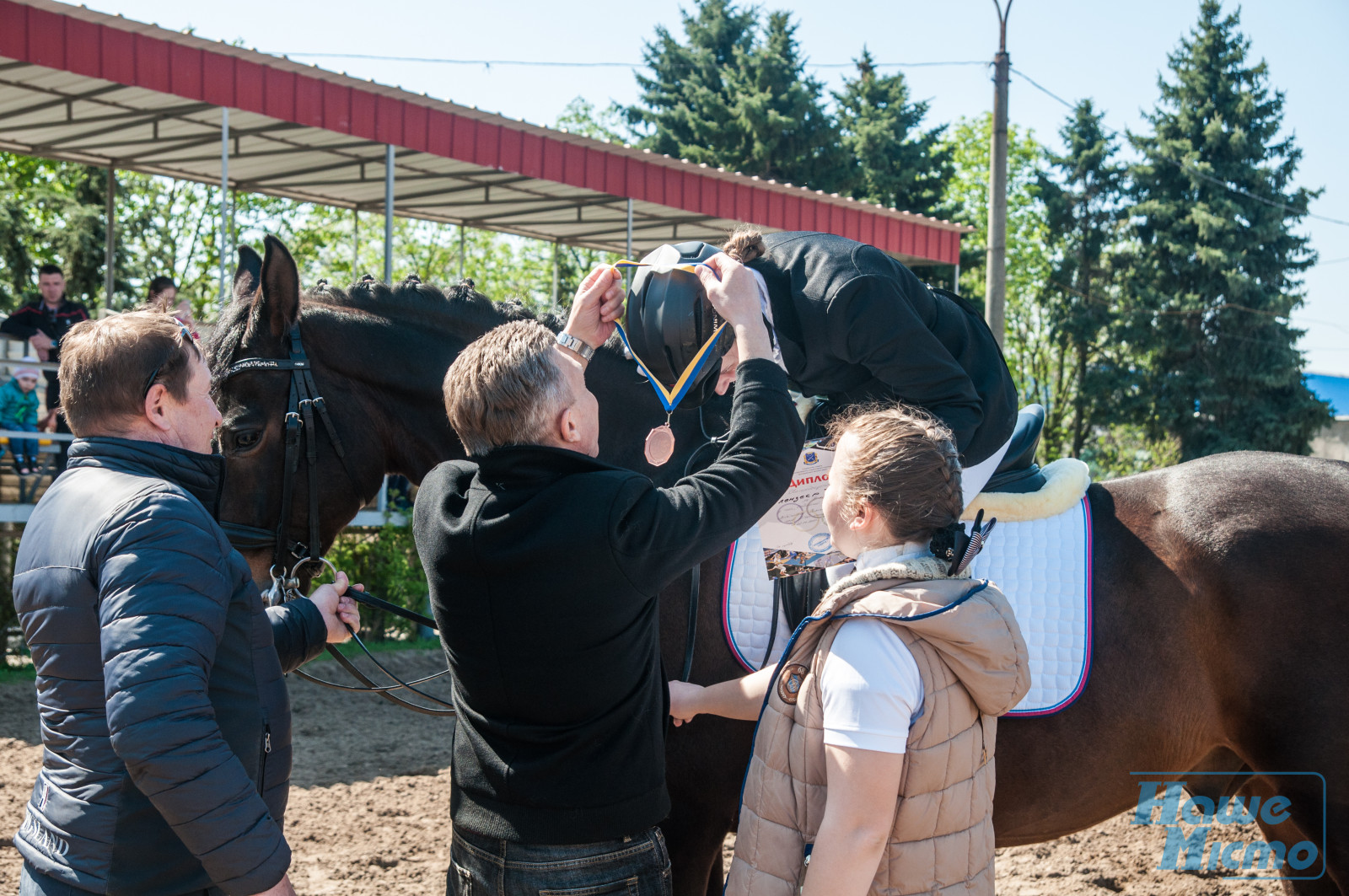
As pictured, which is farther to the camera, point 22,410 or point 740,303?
point 22,410

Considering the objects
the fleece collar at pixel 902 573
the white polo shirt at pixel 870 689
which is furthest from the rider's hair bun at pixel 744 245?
the white polo shirt at pixel 870 689

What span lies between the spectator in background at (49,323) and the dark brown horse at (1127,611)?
20.8 feet

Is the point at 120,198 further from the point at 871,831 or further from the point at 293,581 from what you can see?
the point at 871,831

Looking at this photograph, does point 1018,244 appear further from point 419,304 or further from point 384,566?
point 419,304

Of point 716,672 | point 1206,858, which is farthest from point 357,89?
point 1206,858

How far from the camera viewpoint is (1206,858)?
4.63m

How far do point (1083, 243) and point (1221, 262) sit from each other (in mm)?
3986

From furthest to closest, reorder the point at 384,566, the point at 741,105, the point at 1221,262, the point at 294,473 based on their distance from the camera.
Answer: the point at 741,105 < the point at 1221,262 < the point at 384,566 < the point at 294,473

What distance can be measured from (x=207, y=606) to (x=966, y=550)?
1303 millimetres

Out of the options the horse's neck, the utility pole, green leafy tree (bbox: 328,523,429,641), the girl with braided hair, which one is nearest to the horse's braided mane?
the horse's neck

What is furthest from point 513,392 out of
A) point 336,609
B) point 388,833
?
point 388,833

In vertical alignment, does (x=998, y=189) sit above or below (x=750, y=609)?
above

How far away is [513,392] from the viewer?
173cm

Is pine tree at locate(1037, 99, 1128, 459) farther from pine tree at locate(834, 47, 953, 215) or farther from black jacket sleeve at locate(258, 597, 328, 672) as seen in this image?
black jacket sleeve at locate(258, 597, 328, 672)
